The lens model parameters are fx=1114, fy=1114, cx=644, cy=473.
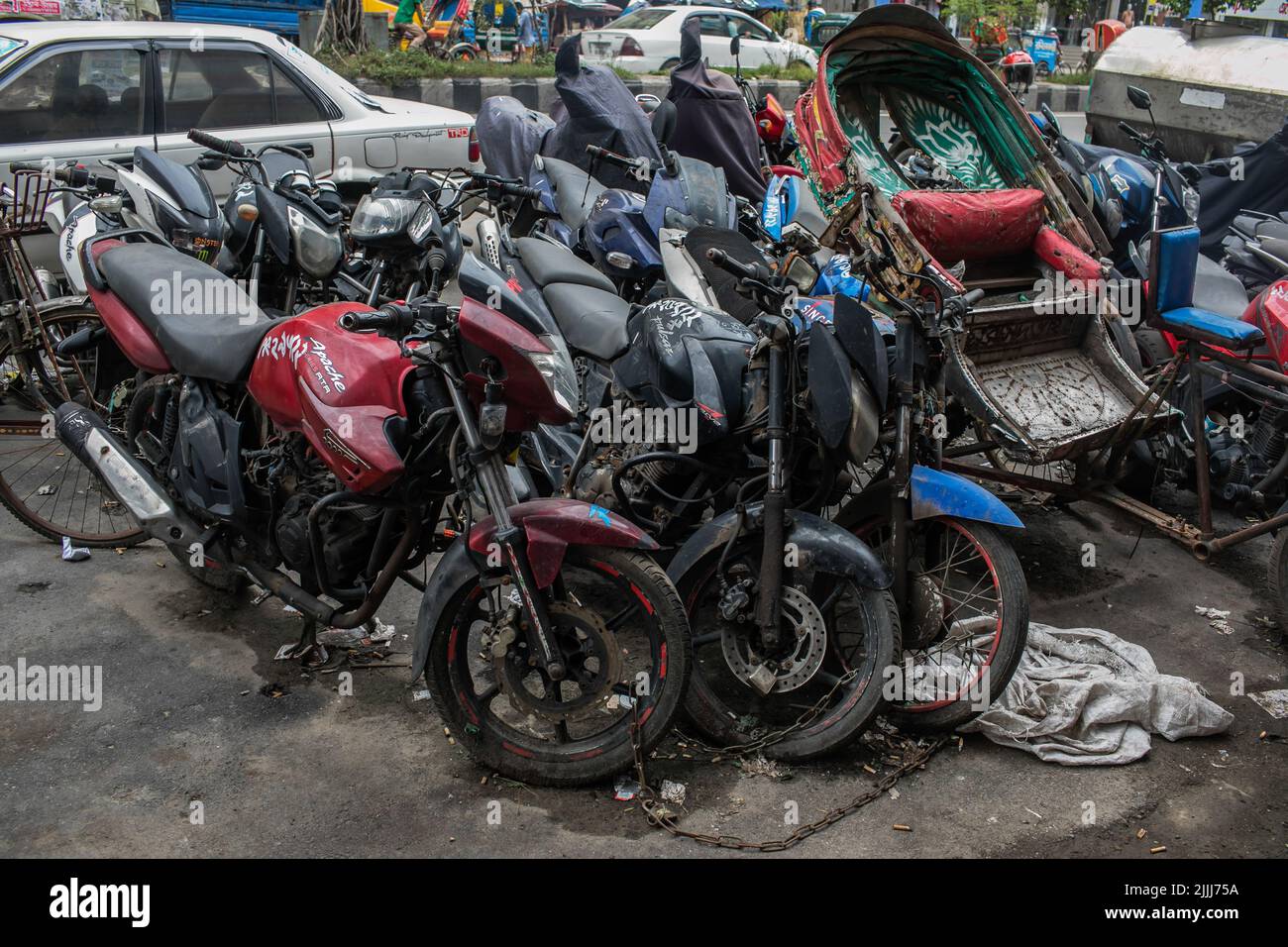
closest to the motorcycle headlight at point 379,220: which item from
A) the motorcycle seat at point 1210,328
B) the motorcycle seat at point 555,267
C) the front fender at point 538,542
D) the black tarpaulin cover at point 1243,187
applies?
the motorcycle seat at point 555,267

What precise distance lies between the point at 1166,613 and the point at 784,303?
2263 mm

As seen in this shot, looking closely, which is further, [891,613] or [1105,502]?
[1105,502]

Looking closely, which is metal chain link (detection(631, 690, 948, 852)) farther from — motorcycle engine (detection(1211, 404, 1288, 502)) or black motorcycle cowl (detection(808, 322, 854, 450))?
motorcycle engine (detection(1211, 404, 1288, 502))

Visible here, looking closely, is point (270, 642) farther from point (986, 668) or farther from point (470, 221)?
point (470, 221)

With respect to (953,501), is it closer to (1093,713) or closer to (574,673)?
(1093,713)

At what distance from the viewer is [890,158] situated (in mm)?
6449

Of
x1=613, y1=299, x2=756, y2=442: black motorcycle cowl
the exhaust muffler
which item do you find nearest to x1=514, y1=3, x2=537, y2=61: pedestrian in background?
the exhaust muffler

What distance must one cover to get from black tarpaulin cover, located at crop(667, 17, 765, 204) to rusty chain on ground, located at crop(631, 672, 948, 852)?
195 inches

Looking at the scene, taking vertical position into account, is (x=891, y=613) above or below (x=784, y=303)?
below

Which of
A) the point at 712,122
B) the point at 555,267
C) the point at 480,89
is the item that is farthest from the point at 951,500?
the point at 480,89

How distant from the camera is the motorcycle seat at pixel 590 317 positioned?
4258 mm

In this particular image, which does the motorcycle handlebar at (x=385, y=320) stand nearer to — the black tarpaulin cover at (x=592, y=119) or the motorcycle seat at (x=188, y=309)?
the motorcycle seat at (x=188, y=309)

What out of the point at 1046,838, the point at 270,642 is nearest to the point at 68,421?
the point at 270,642

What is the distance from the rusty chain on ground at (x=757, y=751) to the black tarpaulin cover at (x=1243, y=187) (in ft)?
17.4
